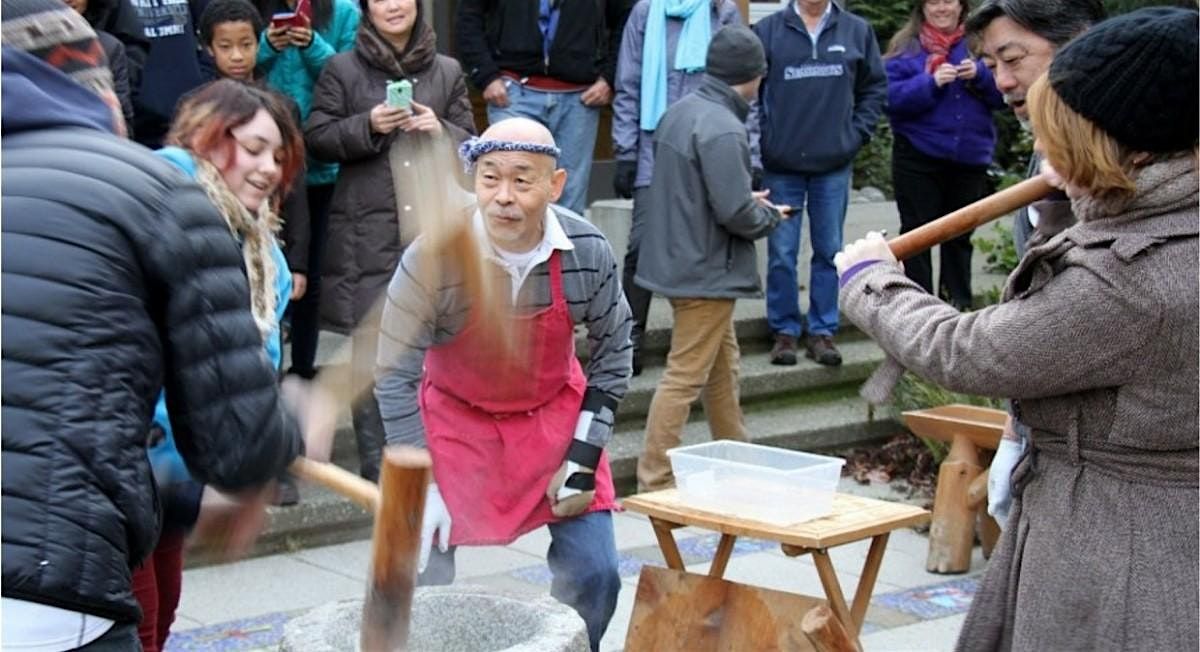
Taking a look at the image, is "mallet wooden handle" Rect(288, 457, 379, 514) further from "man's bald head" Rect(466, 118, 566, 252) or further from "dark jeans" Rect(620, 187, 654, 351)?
"dark jeans" Rect(620, 187, 654, 351)

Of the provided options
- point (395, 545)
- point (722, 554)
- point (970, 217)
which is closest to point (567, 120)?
point (722, 554)

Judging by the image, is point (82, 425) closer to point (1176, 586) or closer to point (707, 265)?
point (1176, 586)

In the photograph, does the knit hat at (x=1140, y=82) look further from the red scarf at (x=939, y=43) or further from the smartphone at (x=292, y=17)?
the red scarf at (x=939, y=43)

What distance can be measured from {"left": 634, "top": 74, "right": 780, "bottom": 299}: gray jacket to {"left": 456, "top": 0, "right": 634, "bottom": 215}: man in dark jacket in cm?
100

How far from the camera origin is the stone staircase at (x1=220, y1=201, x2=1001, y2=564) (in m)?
8.19

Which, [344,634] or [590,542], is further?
[590,542]

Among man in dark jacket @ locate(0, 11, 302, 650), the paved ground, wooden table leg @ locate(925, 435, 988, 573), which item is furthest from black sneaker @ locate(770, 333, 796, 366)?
man in dark jacket @ locate(0, 11, 302, 650)

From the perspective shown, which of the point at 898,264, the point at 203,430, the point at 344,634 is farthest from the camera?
the point at 344,634

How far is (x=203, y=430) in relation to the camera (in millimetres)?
2773

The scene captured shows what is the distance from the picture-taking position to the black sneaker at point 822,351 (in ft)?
30.3

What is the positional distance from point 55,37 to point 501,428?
87.9 inches

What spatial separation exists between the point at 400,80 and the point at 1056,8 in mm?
3682

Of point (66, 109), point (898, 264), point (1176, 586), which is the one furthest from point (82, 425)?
point (1176, 586)

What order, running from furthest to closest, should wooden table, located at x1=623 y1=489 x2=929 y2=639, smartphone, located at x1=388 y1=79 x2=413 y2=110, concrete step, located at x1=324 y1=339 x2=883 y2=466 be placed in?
concrete step, located at x1=324 y1=339 x2=883 y2=466 < smartphone, located at x1=388 y1=79 x2=413 y2=110 < wooden table, located at x1=623 y1=489 x2=929 y2=639
